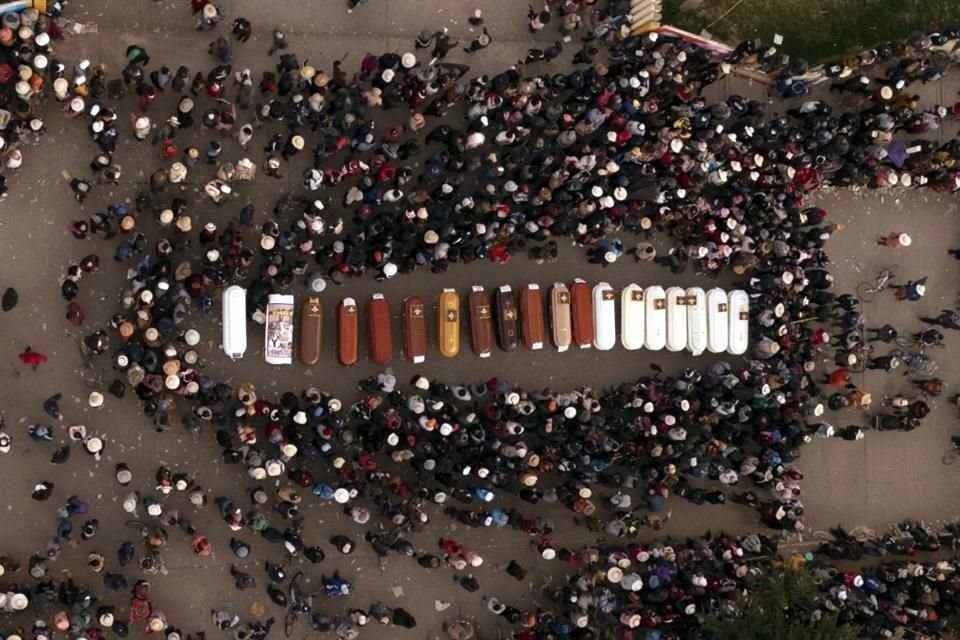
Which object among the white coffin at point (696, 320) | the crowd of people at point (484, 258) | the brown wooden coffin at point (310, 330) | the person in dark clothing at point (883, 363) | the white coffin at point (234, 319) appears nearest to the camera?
the crowd of people at point (484, 258)

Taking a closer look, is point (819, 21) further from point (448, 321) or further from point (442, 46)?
point (448, 321)

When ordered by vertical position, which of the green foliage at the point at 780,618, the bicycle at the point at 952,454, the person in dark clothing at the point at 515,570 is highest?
the bicycle at the point at 952,454

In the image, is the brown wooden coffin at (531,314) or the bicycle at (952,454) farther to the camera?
the bicycle at (952,454)

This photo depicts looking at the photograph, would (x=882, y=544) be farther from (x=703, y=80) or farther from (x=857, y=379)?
(x=703, y=80)

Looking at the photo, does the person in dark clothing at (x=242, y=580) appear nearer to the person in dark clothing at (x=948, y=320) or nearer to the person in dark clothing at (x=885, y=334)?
the person in dark clothing at (x=885, y=334)

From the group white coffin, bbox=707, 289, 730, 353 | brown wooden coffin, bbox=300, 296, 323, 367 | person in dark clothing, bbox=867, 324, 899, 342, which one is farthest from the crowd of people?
person in dark clothing, bbox=867, 324, 899, 342

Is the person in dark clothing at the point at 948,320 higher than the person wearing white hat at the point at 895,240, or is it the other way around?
the person wearing white hat at the point at 895,240

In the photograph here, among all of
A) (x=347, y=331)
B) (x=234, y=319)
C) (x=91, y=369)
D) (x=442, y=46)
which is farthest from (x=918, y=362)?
(x=91, y=369)

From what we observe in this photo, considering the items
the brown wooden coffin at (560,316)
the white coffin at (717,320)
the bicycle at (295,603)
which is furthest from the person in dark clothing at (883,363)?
the bicycle at (295,603)
